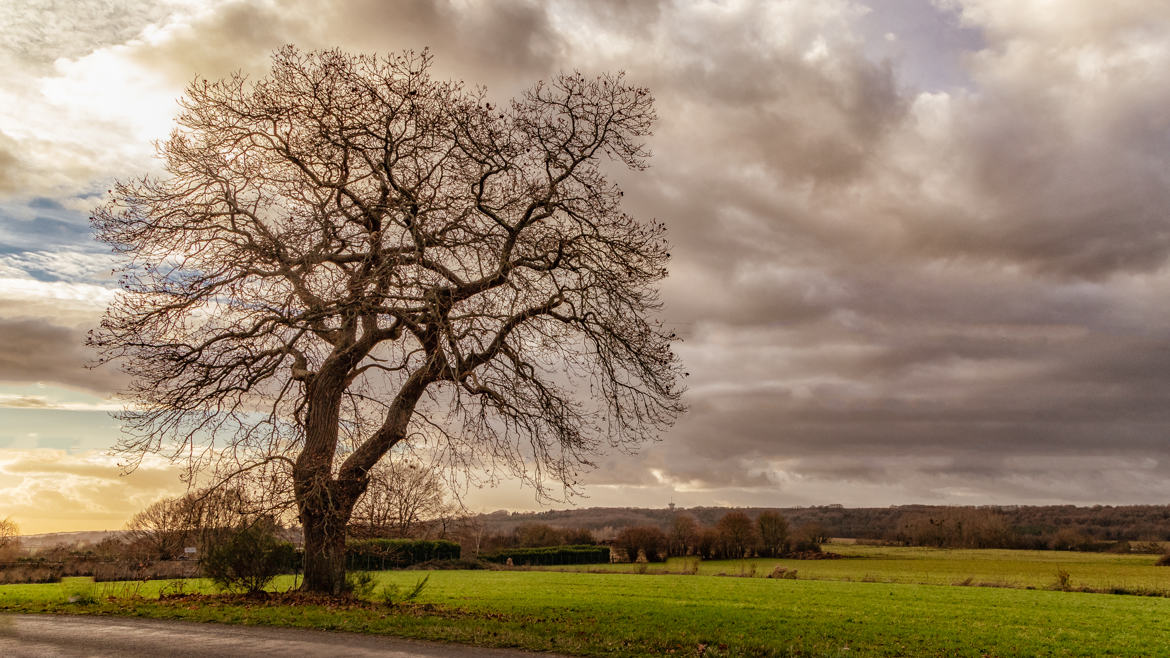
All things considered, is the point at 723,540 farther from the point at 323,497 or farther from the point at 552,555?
the point at 323,497

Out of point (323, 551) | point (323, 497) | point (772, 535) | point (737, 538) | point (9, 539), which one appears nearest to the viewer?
point (323, 497)

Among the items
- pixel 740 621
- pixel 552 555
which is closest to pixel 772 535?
pixel 552 555

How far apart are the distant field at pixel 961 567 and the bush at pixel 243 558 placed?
41.7 metres

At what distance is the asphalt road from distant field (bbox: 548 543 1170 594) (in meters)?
44.8

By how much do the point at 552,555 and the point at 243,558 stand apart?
64.8 m

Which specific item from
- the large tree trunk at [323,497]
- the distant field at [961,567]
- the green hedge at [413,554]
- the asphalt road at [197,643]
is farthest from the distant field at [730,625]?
the green hedge at [413,554]

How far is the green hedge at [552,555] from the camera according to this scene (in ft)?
251

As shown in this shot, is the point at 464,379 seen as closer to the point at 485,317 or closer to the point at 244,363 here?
the point at 485,317

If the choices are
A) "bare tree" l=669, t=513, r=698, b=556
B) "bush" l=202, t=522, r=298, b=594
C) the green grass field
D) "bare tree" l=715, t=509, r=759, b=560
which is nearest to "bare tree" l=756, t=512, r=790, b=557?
"bare tree" l=715, t=509, r=759, b=560

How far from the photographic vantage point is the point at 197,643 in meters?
11.4

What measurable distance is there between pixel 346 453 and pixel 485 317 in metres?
6.13

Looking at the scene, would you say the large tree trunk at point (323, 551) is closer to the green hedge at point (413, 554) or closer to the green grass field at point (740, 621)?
the green grass field at point (740, 621)

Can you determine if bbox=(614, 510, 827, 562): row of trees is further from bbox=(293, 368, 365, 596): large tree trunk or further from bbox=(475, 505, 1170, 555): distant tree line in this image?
bbox=(293, 368, 365, 596): large tree trunk

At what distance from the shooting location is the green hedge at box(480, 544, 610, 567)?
76.4 meters
